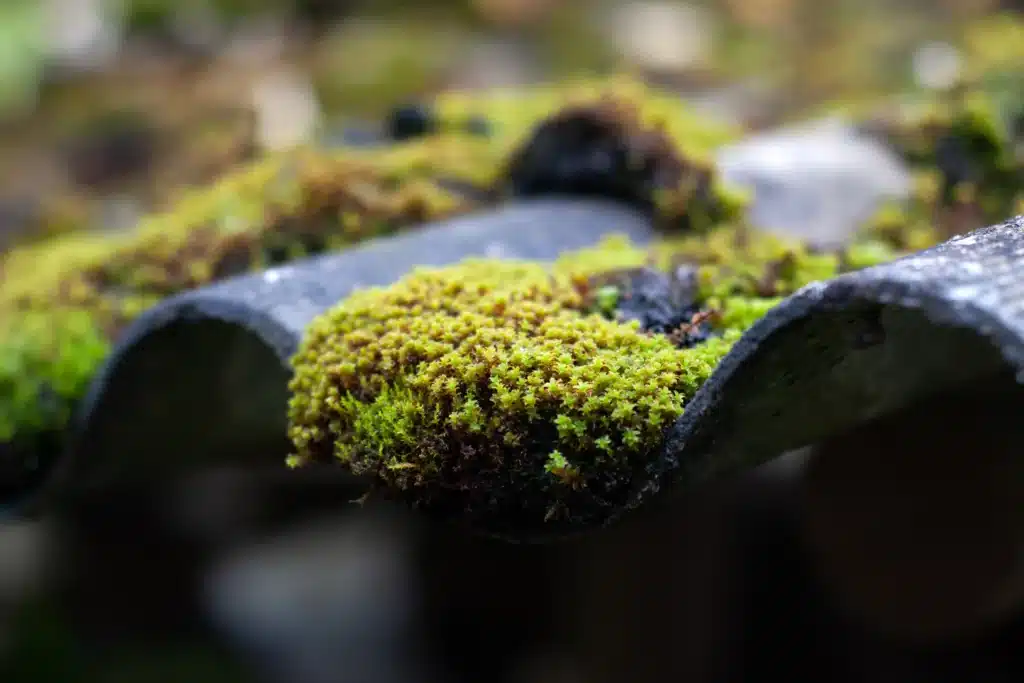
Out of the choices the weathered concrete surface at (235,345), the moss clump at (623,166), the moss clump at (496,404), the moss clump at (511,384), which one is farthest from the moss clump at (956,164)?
the moss clump at (496,404)

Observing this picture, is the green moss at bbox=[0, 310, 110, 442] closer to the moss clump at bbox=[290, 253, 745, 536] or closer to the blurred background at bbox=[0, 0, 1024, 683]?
the blurred background at bbox=[0, 0, 1024, 683]

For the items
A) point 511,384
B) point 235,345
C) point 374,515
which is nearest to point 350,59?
point 374,515

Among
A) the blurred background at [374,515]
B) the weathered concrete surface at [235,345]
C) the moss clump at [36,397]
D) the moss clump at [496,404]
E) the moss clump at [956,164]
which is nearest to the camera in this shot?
the moss clump at [496,404]

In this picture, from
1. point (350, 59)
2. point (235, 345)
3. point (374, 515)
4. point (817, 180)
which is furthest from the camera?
point (350, 59)

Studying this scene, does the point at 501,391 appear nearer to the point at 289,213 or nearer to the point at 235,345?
Result: the point at 235,345

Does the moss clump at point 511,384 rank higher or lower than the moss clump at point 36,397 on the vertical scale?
higher

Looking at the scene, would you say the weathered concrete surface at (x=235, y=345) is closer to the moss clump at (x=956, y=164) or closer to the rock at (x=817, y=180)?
the rock at (x=817, y=180)

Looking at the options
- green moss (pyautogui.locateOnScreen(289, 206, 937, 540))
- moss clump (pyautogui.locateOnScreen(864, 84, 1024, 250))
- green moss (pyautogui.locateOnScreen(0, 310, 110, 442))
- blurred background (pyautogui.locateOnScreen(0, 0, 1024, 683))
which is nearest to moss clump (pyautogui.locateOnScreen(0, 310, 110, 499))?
green moss (pyautogui.locateOnScreen(0, 310, 110, 442))
